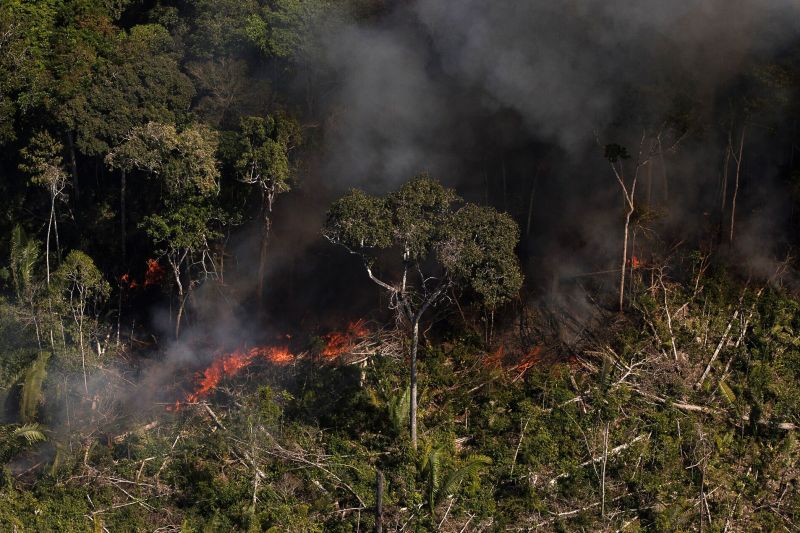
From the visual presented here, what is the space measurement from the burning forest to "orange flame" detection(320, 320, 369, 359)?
0.05m

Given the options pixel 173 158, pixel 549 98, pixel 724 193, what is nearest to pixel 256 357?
pixel 173 158

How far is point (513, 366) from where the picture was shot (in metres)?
19.1

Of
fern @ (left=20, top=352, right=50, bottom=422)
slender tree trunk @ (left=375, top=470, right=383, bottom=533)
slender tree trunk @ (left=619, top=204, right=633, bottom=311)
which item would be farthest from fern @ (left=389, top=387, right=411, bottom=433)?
fern @ (left=20, top=352, right=50, bottom=422)

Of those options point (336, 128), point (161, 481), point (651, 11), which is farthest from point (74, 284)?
point (651, 11)

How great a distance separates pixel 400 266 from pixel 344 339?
7.58 ft

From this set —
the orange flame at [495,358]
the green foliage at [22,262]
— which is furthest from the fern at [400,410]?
the green foliage at [22,262]

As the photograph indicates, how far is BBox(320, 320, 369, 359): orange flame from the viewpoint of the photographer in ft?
65.1

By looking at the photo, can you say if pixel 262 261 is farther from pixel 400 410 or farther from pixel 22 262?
pixel 400 410

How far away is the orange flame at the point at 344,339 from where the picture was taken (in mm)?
19828

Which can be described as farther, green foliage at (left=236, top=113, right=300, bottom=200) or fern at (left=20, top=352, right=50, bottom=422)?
green foliage at (left=236, top=113, right=300, bottom=200)

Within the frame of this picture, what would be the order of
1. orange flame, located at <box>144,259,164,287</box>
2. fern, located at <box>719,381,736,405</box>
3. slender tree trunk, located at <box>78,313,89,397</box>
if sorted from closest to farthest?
1. fern, located at <box>719,381,736,405</box>
2. slender tree trunk, located at <box>78,313,89,397</box>
3. orange flame, located at <box>144,259,164,287</box>

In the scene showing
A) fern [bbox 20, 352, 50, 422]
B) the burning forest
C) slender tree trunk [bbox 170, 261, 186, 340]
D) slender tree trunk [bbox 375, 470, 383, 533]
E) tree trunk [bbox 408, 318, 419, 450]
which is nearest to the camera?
slender tree trunk [bbox 375, 470, 383, 533]

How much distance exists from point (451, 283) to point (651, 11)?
27.6 feet

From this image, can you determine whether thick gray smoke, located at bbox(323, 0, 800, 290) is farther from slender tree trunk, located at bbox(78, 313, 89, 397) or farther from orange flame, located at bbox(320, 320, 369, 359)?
slender tree trunk, located at bbox(78, 313, 89, 397)
